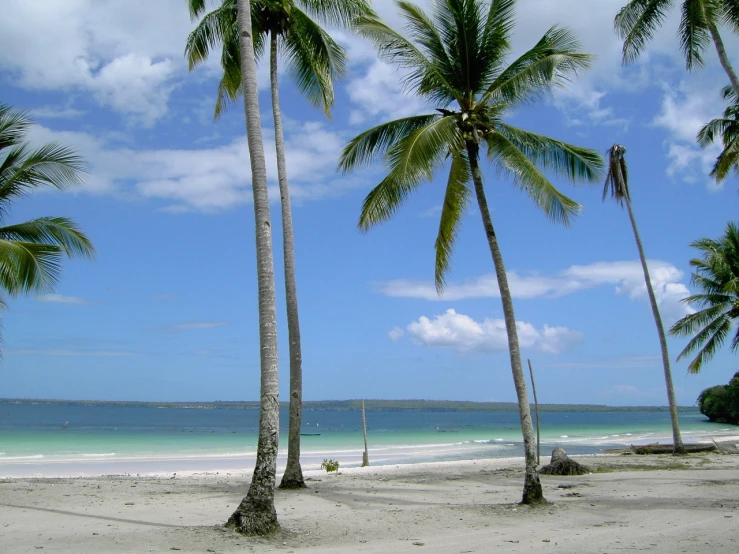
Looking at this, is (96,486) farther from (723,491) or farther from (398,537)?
(723,491)

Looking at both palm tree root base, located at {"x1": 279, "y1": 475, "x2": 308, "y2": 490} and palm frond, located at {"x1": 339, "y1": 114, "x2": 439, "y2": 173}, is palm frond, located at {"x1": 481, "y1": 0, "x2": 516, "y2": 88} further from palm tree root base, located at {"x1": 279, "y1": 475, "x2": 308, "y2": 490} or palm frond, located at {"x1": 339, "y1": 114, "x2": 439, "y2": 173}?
palm tree root base, located at {"x1": 279, "y1": 475, "x2": 308, "y2": 490}

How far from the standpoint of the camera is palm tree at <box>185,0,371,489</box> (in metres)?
12.2

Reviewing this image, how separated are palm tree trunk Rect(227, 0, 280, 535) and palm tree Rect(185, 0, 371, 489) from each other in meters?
3.85

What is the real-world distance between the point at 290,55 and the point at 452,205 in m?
4.94

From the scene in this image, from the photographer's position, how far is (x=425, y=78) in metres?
11.4

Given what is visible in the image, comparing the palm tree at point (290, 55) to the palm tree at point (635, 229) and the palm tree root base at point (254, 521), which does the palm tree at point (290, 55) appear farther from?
the palm tree at point (635, 229)

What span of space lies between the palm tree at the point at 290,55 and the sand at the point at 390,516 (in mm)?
1885

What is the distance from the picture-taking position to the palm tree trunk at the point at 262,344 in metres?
7.57

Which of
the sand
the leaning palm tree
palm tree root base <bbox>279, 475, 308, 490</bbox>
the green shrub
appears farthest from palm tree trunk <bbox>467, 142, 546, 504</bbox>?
the green shrub

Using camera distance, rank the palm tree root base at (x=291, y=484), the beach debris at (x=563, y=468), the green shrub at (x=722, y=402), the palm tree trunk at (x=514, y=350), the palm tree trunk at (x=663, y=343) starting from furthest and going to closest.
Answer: the green shrub at (x=722, y=402), the palm tree trunk at (x=663, y=343), the beach debris at (x=563, y=468), the palm tree root base at (x=291, y=484), the palm tree trunk at (x=514, y=350)

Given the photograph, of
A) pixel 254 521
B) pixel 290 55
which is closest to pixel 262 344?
pixel 254 521

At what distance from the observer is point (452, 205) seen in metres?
12.5

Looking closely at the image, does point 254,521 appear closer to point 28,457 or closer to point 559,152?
point 559,152

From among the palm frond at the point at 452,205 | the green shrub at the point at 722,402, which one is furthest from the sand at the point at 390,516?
the green shrub at the point at 722,402
